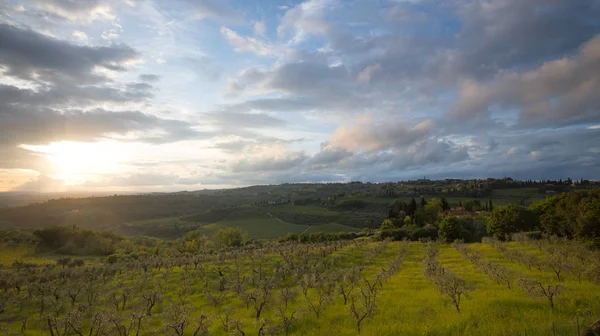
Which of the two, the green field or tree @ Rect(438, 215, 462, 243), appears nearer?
tree @ Rect(438, 215, 462, 243)

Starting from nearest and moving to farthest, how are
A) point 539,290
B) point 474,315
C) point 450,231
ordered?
1. point 474,315
2. point 539,290
3. point 450,231

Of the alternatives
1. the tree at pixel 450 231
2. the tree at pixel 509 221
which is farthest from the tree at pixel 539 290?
the tree at pixel 509 221

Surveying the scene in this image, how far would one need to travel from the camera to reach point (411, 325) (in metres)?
23.4

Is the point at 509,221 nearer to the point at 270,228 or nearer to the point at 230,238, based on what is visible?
the point at 230,238

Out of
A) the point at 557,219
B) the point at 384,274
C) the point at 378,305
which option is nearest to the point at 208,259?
the point at 384,274

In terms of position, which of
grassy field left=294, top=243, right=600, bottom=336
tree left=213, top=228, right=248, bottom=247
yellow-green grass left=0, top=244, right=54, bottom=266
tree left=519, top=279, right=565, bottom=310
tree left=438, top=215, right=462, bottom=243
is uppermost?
tree left=519, top=279, right=565, bottom=310

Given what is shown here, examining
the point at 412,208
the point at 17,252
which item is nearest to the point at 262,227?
the point at 412,208

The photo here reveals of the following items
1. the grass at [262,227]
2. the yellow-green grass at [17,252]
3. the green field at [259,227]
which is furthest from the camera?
the green field at [259,227]

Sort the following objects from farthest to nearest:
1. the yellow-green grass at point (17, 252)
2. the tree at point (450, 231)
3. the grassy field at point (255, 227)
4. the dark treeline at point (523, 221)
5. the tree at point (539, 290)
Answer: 1. the grassy field at point (255, 227)
2. the yellow-green grass at point (17, 252)
3. the tree at point (450, 231)
4. the dark treeline at point (523, 221)
5. the tree at point (539, 290)

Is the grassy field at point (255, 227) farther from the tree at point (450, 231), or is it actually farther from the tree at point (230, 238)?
the tree at point (450, 231)

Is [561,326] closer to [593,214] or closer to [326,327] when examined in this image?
[326,327]

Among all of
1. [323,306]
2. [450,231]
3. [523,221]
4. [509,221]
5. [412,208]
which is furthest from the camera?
[412,208]

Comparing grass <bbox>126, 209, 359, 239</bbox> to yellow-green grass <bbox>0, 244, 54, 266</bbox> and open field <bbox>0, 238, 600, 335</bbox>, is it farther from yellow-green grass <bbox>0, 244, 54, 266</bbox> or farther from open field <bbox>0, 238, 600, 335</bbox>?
open field <bbox>0, 238, 600, 335</bbox>

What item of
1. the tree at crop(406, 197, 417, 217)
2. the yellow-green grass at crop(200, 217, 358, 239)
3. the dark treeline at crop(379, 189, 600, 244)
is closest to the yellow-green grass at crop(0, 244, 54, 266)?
the yellow-green grass at crop(200, 217, 358, 239)
